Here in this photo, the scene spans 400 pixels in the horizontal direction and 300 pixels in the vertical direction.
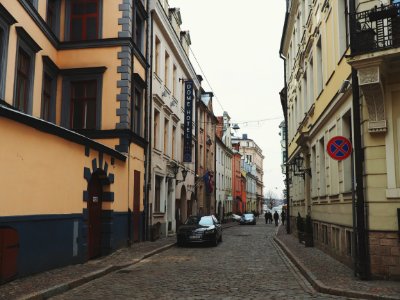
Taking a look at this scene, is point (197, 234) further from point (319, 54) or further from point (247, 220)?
point (247, 220)

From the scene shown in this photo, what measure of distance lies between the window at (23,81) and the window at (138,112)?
4862 millimetres

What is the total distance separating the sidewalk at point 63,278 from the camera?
852 cm

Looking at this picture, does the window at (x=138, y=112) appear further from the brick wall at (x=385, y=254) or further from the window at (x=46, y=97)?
the brick wall at (x=385, y=254)

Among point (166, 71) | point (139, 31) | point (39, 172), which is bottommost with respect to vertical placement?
point (39, 172)

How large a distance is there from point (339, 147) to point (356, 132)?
50 centimetres

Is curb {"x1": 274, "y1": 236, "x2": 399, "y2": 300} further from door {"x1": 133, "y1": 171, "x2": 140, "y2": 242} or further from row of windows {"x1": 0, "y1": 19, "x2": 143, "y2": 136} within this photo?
row of windows {"x1": 0, "y1": 19, "x2": 143, "y2": 136}

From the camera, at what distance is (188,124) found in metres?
29.7

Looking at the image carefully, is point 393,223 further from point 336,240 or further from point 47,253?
point 47,253

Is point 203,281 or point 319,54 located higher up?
point 319,54

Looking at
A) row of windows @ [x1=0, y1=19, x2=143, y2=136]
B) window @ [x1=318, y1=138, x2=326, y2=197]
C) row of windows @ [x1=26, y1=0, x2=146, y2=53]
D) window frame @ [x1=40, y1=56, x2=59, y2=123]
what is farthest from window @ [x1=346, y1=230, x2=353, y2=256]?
row of windows @ [x1=26, y1=0, x2=146, y2=53]

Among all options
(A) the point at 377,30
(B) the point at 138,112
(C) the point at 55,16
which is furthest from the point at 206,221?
(A) the point at 377,30

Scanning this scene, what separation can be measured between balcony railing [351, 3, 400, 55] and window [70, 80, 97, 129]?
1193cm

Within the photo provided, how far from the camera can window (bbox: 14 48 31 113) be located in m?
16.0

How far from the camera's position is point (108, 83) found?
19.2 metres
